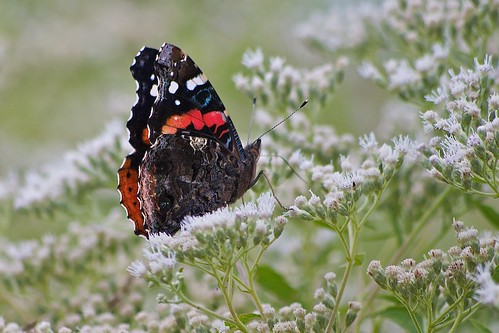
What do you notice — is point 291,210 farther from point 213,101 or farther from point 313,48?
point 313,48

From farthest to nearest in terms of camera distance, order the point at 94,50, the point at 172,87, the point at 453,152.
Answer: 1. the point at 94,50
2. the point at 172,87
3. the point at 453,152

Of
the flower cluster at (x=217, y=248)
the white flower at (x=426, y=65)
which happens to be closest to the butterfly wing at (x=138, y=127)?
the flower cluster at (x=217, y=248)

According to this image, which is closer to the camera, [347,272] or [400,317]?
[347,272]

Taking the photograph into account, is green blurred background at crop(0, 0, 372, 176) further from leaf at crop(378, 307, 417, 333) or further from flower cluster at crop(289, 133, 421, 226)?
leaf at crop(378, 307, 417, 333)

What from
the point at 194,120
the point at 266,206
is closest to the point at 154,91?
the point at 194,120

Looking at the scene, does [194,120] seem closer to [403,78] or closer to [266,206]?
[266,206]

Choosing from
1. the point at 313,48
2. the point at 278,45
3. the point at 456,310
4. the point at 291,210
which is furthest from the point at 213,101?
the point at 278,45
